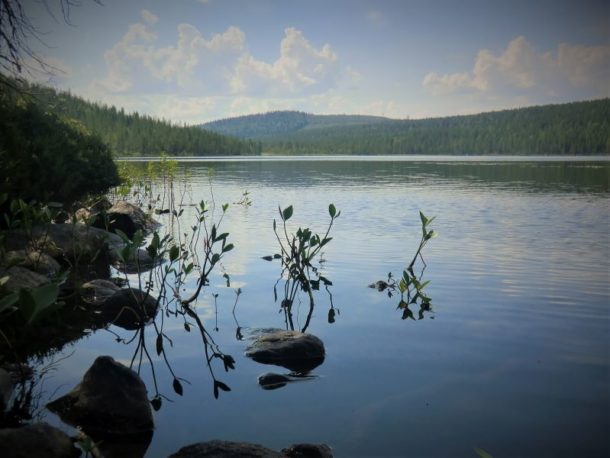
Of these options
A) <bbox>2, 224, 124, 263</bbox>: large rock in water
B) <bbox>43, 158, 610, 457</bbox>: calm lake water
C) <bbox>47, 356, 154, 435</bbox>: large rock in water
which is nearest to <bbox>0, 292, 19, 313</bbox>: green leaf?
<bbox>47, 356, 154, 435</bbox>: large rock in water

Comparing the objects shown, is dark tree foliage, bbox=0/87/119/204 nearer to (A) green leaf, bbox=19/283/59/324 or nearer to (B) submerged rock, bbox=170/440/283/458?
(A) green leaf, bbox=19/283/59/324

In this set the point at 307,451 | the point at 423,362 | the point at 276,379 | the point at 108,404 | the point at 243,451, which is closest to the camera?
the point at 243,451

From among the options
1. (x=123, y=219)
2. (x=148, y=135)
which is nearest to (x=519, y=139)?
(x=148, y=135)

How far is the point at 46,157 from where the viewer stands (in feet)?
50.4

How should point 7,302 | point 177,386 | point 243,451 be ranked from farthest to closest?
point 177,386, point 243,451, point 7,302

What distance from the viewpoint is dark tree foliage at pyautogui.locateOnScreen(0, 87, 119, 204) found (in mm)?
14148

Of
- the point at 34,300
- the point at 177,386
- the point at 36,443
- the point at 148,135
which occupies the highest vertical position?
the point at 148,135

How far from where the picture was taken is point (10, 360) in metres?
7.14

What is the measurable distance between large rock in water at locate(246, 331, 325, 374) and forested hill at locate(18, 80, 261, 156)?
434 feet

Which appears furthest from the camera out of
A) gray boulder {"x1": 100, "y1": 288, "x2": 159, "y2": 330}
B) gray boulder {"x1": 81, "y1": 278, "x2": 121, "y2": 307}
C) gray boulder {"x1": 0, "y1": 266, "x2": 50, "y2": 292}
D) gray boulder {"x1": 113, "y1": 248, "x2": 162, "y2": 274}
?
gray boulder {"x1": 113, "y1": 248, "x2": 162, "y2": 274}

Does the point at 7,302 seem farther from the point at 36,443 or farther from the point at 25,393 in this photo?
the point at 25,393

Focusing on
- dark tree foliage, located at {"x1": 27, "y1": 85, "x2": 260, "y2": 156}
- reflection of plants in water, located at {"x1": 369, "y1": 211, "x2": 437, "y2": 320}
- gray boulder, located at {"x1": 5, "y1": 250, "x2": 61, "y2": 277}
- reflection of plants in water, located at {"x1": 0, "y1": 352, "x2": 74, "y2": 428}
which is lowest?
reflection of plants in water, located at {"x1": 0, "y1": 352, "x2": 74, "y2": 428}

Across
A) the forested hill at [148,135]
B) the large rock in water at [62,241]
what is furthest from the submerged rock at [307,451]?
the forested hill at [148,135]

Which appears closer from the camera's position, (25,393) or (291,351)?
(25,393)
